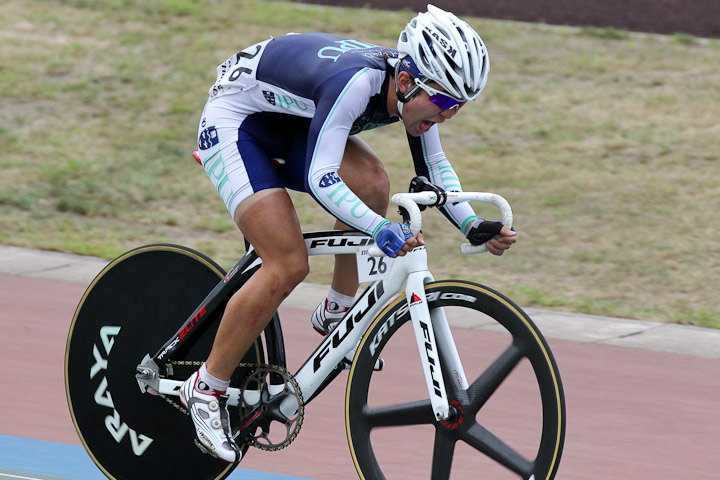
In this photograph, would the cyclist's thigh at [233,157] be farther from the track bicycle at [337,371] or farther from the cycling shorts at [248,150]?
the track bicycle at [337,371]

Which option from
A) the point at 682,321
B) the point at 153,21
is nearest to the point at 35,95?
the point at 153,21

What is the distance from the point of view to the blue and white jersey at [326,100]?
363cm

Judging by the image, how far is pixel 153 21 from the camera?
46.6ft

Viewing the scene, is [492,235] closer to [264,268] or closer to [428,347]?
[428,347]

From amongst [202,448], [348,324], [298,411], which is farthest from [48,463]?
[348,324]

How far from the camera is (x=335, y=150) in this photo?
143 inches

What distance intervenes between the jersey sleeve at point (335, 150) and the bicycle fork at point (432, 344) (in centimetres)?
25

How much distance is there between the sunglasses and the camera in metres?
3.64

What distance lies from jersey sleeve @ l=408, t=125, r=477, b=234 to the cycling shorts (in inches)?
15.9

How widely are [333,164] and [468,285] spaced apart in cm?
57

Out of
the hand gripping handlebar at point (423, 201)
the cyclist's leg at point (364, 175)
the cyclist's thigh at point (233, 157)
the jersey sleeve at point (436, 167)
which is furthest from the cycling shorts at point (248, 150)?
the hand gripping handlebar at point (423, 201)

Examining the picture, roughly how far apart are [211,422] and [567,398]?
2.19 m

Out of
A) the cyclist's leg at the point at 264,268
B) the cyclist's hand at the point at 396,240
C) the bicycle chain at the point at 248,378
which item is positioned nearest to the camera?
the cyclist's hand at the point at 396,240

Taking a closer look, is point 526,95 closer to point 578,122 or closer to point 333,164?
point 578,122
